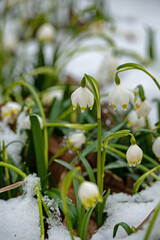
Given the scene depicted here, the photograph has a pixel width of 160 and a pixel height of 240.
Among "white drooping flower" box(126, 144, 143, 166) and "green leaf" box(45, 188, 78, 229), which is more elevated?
"white drooping flower" box(126, 144, 143, 166)

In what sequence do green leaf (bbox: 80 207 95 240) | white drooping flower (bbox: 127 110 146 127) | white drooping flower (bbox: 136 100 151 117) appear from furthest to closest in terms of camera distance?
white drooping flower (bbox: 127 110 146 127), white drooping flower (bbox: 136 100 151 117), green leaf (bbox: 80 207 95 240)

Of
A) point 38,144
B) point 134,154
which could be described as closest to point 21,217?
point 38,144

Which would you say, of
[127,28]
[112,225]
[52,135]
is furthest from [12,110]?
[127,28]

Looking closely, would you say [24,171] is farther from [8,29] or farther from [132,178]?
[8,29]

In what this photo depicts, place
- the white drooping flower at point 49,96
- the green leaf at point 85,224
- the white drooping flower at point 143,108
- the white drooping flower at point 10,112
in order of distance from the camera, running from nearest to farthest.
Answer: the green leaf at point 85,224 < the white drooping flower at point 143,108 < the white drooping flower at point 10,112 < the white drooping flower at point 49,96

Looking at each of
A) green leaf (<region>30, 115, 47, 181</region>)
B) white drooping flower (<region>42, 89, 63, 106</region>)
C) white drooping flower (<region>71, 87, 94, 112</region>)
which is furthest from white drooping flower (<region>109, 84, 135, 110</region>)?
white drooping flower (<region>42, 89, 63, 106</region>)

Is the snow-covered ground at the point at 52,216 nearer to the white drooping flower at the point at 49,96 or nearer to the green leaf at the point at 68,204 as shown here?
the green leaf at the point at 68,204

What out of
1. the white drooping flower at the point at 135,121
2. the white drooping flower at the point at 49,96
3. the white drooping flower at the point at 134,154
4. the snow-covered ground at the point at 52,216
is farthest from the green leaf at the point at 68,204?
the white drooping flower at the point at 49,96

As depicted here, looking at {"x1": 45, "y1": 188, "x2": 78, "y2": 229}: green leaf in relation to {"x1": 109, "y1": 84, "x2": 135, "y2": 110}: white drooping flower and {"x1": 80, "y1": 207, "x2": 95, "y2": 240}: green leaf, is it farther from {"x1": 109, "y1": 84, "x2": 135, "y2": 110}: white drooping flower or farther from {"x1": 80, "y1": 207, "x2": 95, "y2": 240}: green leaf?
{"x1": 109, "y1": 84, "x2": 135, "y2": 110}: white drooping flower

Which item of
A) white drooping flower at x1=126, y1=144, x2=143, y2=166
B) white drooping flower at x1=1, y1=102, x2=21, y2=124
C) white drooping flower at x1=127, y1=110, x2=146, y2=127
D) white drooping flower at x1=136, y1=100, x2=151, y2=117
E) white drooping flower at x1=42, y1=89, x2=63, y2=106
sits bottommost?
white drooping flower at x1=126, y1=144, x2=143, y2=166
